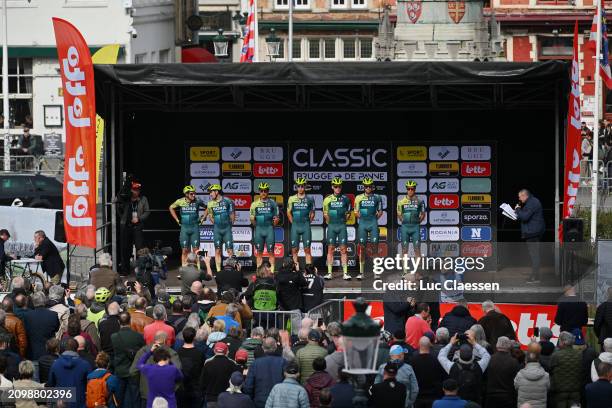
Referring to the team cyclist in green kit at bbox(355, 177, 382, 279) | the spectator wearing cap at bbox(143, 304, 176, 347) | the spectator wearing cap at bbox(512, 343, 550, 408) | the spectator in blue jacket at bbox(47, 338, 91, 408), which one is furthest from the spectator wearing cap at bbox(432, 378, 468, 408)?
the team cyclist in green kit at bbox(355, 177, 382, 279)

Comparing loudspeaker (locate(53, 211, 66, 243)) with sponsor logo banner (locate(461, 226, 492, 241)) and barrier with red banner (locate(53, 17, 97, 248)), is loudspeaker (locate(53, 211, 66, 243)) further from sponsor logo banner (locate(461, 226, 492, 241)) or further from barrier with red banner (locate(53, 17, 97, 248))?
sponsor logo banner (locate(461, 226, 492, 241))

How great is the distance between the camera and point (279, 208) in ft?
103

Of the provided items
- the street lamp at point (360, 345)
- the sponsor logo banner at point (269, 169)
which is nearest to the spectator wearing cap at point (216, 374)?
the street lamp at point (360, 345)

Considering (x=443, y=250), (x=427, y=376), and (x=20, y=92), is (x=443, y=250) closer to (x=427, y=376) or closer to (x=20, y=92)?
(x=427, y=376)

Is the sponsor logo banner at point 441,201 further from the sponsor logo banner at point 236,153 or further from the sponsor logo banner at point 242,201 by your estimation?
the sponsor logo banner at point 236,153

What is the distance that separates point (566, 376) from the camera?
20.5m

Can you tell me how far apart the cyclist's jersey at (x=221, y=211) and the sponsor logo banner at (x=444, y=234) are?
3.57 m

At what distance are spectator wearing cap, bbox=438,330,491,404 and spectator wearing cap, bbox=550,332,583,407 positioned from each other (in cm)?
77

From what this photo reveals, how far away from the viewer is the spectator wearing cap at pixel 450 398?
18.5 m

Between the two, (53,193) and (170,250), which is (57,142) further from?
(170,250)

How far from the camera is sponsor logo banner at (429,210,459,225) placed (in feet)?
103

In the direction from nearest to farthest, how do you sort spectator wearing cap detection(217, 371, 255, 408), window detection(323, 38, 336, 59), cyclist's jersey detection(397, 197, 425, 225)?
spectator wearing cap detection(217, 371, 255, 408) → cyclist's jersey detection(397, 197, 425, 225) → window detection(323, 38, 336, 59)

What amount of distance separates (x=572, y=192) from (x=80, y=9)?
85.3 feet

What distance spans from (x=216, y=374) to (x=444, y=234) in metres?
12.2
